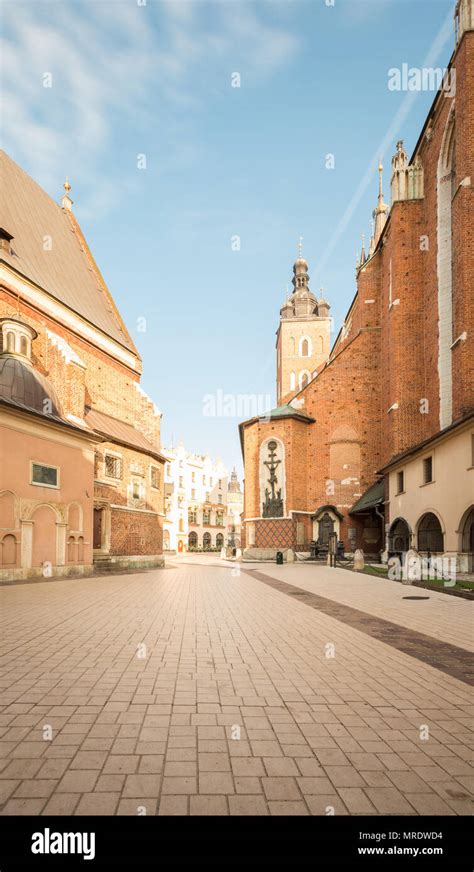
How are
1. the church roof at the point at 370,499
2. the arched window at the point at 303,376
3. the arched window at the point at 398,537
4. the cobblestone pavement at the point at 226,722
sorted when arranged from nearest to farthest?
the cobblestone pavement at the point at 226,722
the arched window at the point at 398,537
the church roof at the point at 370,499
the arched window at the point at 303,376

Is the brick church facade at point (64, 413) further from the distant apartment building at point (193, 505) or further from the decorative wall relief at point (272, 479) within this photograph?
the distant apartment building at point (193, 505)

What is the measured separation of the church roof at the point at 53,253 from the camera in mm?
24700

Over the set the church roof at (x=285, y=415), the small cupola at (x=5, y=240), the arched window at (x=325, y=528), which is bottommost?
the arched window at (x=325, y=528)

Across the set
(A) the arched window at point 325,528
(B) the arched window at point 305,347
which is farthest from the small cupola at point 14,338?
(B) the arched window at point 305,347

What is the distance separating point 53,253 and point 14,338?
1100 centimetres

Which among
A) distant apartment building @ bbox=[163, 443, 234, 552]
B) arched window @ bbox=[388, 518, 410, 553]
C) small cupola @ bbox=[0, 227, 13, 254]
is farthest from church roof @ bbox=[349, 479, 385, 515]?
distant apartment building @ bbox=[163, 443, 234, 552]

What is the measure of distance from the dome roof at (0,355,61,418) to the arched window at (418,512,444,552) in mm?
13979

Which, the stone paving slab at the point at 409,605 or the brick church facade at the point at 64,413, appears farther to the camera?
the brick church facade at the point at 64,413

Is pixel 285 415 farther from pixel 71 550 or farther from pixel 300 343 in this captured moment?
pixel 300 343

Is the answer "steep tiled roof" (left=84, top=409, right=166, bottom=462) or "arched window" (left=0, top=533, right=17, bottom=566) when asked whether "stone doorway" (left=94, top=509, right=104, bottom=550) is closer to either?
"steep tiled roof" (left=84, top=409, right=166, bottom=462)

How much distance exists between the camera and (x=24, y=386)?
60.5ft

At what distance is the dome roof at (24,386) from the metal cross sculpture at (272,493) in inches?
756

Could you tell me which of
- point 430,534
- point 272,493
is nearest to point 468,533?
point 430,534
